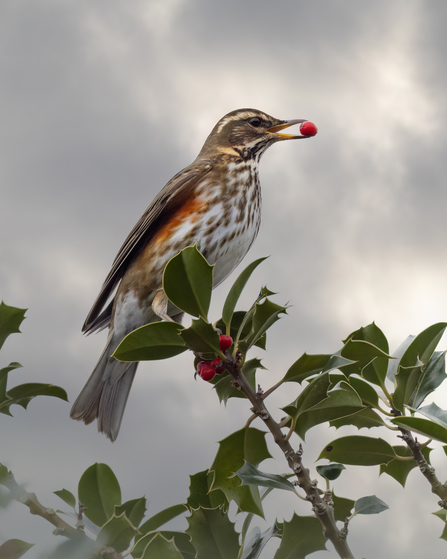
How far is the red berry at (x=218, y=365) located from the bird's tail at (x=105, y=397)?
1.44m

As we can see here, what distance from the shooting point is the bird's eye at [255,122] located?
3.77 m

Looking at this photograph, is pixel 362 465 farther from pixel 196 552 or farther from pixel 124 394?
pixel 124 394

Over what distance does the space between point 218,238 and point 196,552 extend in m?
1.74

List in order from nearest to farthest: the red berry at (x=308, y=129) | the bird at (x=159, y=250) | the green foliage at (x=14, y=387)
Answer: the green foliage at (x=14, y=387) < the bird at (x=159, y=250) < the red berry at (x=308, y=129)

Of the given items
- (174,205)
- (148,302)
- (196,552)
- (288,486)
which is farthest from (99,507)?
(174,205)

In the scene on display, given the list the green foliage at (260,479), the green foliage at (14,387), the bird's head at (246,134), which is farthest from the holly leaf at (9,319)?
the bird's head at (246,134)

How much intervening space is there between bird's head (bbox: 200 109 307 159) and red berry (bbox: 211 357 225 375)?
2.17m

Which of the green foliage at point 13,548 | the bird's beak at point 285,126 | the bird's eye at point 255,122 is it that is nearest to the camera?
the green foliage at point 13,548

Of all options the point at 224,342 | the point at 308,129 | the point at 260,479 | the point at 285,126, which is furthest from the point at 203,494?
the point at 285,126

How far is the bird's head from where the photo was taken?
3.58 m

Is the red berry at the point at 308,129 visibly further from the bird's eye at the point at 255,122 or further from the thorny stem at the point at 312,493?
the thorny stem at the point at 312,493

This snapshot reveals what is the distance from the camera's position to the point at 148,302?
285 centimetres

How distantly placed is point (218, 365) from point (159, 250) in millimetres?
1339

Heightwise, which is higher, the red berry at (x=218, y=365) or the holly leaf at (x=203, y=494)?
the red berry at (x=218, y=365)
